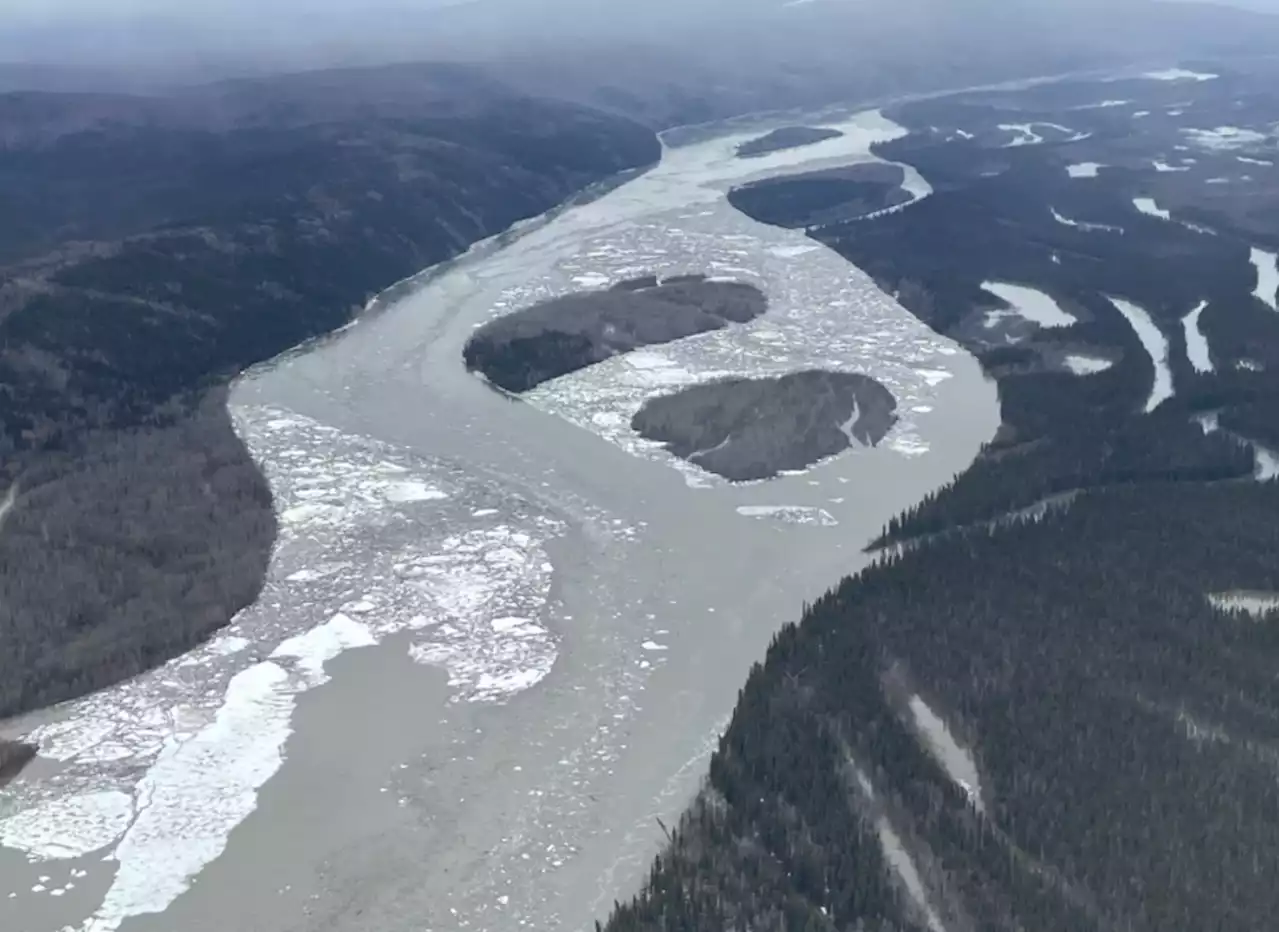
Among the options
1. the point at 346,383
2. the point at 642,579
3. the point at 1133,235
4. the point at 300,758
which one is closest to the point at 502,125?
the point at 1133,235

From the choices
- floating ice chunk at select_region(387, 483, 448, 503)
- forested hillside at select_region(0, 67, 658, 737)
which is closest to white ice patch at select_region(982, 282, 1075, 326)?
forested hillside at select_region(0, 67, 658, 737)

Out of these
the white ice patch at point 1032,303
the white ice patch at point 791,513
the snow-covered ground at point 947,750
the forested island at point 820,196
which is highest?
the snow-covered ground at point 947,750

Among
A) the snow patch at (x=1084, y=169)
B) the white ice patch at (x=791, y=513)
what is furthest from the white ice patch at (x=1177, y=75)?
the white ice patch at (x=791, y=513)

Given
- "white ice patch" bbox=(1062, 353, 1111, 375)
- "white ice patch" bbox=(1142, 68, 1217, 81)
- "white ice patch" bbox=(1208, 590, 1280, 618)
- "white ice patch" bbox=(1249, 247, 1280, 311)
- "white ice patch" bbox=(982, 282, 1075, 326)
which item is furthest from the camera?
"white ice patch" bbox=(1142, 68, 1217, 81)

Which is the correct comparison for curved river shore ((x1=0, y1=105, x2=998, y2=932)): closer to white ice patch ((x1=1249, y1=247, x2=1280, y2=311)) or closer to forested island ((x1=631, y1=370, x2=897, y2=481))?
forested island ((x1=631, y1=370, x2=897, y2=481))

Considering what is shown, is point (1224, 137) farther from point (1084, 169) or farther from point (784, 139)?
point (784, 139)

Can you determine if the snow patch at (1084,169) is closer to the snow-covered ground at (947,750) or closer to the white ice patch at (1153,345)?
the white ice patch at (1153,345)

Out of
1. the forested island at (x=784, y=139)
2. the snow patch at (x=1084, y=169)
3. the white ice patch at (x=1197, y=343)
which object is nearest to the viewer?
the white ice patch at (x=1197, y=343)

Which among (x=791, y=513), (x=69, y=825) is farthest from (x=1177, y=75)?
(x=69, y=825)
